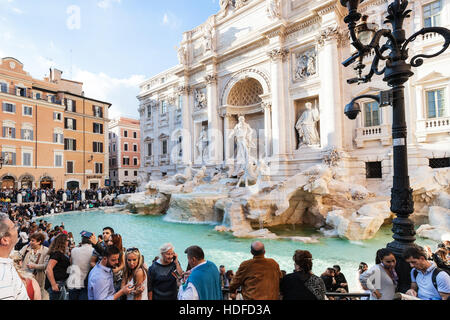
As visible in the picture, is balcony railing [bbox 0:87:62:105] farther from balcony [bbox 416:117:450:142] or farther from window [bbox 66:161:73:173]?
balcony [bbox 416:117:450:142]

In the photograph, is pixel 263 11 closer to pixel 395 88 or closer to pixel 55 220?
pixel 395 88

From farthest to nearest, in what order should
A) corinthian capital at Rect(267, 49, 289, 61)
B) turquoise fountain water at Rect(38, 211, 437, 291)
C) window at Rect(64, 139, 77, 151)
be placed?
window at Rect(64, 139, 77, 151), corinthian capital at Rect(267, 49, 289, 61), turquoise fountain water at Rect(38, 211, 437, 291)

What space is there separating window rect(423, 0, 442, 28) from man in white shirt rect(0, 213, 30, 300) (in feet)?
47.7

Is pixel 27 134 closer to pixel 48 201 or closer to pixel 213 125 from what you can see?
pixel 48 201

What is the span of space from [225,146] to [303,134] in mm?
5536

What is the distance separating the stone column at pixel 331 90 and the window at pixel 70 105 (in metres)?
24.2

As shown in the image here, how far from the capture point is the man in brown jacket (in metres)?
2.03

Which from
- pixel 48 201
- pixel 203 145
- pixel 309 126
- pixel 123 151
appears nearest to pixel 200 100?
pixel 203 145

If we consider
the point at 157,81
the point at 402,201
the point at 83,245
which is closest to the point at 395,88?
the point at 402,201

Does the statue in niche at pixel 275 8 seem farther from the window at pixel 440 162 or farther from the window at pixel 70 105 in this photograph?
the window at pixel 70 105

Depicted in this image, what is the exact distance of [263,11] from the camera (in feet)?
48.7

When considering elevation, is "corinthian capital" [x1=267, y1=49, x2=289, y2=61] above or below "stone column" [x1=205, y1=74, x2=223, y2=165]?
above

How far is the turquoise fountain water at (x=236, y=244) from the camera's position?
5.74 m

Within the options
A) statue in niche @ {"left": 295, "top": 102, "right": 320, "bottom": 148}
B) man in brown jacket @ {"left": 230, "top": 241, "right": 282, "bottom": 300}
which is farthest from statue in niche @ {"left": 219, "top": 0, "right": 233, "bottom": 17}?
man in brown jacket @ {"left": 230, "top": 241, "right": 282, "bottom": 300}
